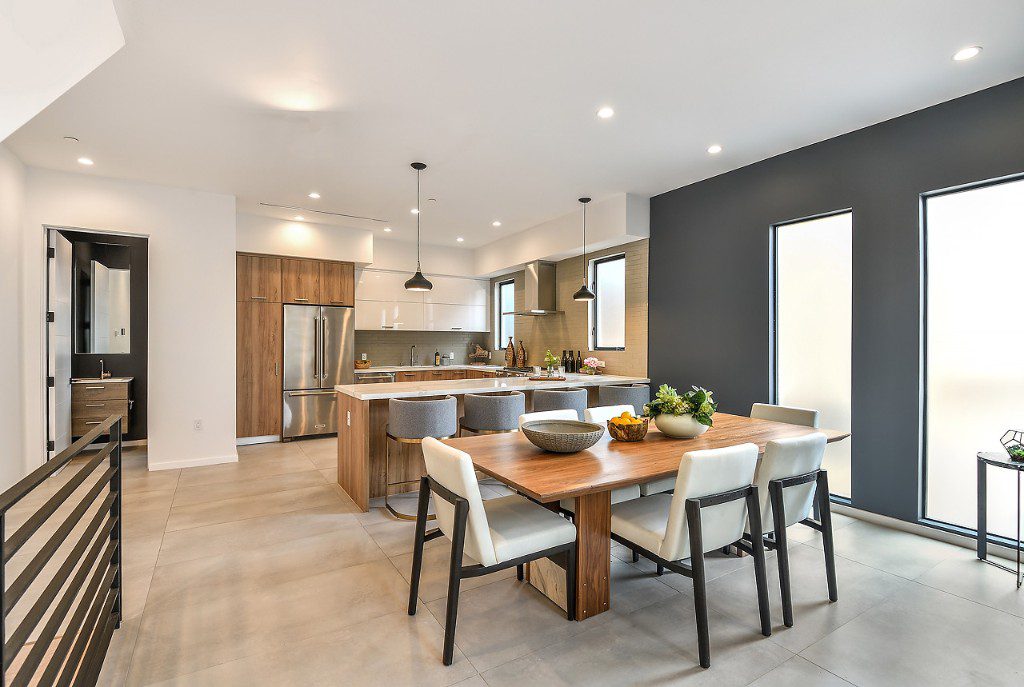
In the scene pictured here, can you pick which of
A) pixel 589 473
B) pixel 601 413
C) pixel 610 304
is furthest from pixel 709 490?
pixel 610 304

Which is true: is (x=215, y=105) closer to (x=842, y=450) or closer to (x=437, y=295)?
(x=437, y=295)

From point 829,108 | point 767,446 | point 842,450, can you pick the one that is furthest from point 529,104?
point 842,450

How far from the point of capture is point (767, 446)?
2211 millimetres

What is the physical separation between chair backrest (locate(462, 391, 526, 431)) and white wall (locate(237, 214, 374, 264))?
359 centimetres

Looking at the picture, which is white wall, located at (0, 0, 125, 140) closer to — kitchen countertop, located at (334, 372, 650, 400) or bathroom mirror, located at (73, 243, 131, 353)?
kitchen countertop, located at (334, 372, 650, 400)

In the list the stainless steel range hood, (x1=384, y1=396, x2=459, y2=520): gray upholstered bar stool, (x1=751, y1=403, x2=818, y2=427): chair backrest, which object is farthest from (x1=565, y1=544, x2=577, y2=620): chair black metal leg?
the stainless steel range hood

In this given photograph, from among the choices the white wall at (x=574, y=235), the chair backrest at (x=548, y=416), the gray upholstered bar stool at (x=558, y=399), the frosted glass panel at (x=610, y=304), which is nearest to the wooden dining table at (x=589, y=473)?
the chair backrest at (x=548, y=416)

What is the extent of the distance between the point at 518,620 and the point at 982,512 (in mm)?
2773

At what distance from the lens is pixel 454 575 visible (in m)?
1.95

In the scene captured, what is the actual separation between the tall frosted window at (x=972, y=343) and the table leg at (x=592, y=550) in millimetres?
2551

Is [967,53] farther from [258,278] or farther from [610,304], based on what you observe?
[258,278]

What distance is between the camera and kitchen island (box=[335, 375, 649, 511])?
3.67 meters

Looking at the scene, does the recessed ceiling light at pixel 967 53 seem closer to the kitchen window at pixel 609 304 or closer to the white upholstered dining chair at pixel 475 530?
the white upholstered dining chair at pixel 475 530

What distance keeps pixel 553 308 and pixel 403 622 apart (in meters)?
4.95
